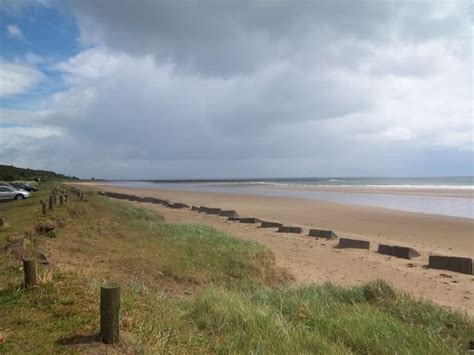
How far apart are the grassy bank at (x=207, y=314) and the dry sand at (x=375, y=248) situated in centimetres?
221

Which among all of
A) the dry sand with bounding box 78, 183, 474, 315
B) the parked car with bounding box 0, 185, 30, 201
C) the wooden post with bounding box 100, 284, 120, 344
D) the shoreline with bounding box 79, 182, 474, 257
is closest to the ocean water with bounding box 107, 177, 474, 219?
the shoreline with bounding box 79, 182, 474, 257

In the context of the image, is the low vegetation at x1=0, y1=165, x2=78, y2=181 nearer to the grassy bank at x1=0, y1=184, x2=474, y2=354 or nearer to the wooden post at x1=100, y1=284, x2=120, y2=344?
the grassy bank at x1=0, y1=184, x2=474, y2=354

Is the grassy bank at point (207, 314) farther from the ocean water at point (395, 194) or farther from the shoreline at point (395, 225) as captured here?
the ocean water at point (395, 194)

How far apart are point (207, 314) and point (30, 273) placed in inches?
96.4

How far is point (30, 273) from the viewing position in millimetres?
5230

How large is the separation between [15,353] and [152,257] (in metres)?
5.73

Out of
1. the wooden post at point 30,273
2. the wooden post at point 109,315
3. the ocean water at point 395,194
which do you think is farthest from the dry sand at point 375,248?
the wooden post at point 109,315

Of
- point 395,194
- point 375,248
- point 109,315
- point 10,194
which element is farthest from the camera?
point 395,194

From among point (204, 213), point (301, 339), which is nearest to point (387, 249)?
point (301, 339)

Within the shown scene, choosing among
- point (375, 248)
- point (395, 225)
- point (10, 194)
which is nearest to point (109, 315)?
point (375, 248)

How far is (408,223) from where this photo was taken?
2009 centimetres

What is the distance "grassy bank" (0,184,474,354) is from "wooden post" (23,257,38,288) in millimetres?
109

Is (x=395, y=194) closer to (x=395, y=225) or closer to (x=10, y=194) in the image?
(x=395, y=225)

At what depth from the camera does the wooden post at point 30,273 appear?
205 inches
